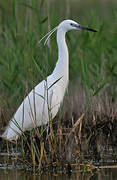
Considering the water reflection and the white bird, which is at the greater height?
the white bird

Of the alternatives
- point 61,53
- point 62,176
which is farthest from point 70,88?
point 62,176

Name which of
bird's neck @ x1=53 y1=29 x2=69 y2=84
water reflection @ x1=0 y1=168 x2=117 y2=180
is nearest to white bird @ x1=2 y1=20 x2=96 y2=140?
bird's neck @ x1=53 y1=29 x2=69 y2=84

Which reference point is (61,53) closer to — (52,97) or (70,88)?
(52,97)

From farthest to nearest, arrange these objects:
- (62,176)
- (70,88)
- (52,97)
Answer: (70,88), (52,97), (62,176)

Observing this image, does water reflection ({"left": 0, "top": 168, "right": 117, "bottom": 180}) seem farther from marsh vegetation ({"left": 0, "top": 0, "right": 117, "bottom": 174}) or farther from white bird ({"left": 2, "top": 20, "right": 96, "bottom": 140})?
white bird ({"left": 2, "top": 20, "right": 96, "bottom": 140})

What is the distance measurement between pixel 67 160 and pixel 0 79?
170 centimetres

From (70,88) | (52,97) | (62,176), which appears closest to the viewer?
(62,176)

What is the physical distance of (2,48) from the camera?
7156 millimetres

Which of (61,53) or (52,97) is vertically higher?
(61,53)

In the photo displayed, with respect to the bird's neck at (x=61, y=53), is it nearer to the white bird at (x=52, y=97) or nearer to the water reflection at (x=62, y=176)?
the white bird at (x=52, y=97)

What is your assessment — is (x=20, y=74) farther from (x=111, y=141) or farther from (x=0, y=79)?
(x=111, y=141)

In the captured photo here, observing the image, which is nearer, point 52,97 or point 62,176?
point 62,176

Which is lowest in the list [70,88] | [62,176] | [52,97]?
[62,176]

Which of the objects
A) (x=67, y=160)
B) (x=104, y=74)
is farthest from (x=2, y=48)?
(x=67, y=160)
